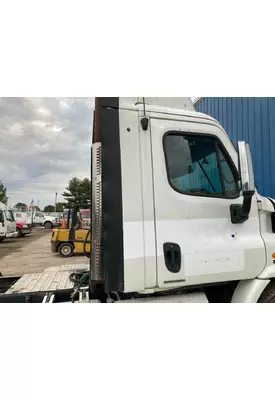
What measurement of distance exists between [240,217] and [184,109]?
3.79 ft

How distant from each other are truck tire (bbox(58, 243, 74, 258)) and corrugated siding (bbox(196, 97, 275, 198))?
→ 6.85m

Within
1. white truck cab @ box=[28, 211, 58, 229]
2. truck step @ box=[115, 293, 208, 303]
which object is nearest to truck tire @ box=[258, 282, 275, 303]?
truck step @ box=[115, 293, 208, 303]

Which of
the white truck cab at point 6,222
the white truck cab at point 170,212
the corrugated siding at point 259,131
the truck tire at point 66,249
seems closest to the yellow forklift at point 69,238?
the truck tire at point 66,249

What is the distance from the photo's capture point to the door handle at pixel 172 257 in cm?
215

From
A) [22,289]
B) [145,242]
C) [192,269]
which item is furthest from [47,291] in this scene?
[192,269]

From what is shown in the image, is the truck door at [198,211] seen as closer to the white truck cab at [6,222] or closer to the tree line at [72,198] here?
the tree line at [72,198]

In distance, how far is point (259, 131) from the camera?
5148 millimetres

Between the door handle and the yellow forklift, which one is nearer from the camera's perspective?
the door handle

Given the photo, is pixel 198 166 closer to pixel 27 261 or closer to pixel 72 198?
pixel 27 261

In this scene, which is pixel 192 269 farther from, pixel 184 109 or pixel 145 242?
pixel 184 109

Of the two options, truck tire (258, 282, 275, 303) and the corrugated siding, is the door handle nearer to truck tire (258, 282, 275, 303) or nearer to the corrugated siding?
truck tire (258, 282, 275, 303)

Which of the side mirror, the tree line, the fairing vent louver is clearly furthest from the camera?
the tree line

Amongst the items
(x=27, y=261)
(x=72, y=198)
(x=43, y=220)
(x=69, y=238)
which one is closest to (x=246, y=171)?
(x=69, y=238)

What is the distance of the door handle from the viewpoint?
215cm
